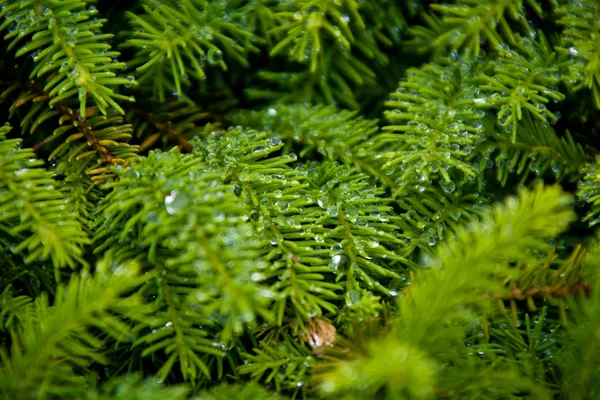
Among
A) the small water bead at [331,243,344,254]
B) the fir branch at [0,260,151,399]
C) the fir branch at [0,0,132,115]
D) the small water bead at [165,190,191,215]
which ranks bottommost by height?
the fir branch at [0,260,151,399]

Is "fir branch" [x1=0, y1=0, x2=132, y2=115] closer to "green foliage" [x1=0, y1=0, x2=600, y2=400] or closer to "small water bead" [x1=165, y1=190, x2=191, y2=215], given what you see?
"green foliage" [x1=0, y1=0, x2=600, y2=400]

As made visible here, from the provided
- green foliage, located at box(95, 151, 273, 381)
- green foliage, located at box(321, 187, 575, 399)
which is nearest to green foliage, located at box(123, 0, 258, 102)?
green foliage, located at box(95, 151, 273, 381)

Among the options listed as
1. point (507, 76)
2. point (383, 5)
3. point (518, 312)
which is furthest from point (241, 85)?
point (518, 312)

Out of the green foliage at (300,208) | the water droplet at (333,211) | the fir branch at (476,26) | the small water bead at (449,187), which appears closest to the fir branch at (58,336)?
the green foliage at (300,208)

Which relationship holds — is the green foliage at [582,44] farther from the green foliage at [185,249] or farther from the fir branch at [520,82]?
the green foliage at [185,249]

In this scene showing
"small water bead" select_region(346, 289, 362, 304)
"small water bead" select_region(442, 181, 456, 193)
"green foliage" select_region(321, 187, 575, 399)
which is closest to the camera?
"green foliage" select_region(321, 187, 575, 399)

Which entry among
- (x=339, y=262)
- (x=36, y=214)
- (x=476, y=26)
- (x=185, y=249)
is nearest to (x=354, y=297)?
(x=339, y=262)

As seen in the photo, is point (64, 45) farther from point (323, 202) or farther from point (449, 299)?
point (449, 299)

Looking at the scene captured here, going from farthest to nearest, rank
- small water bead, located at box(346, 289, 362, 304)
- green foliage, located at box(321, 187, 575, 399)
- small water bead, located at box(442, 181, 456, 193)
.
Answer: small water bead, located at box(442, 181, 456, 193) → small water bead, located at box(346, 289, 362, 304) → green foliage, located at box(321, 187, 575, 399)
